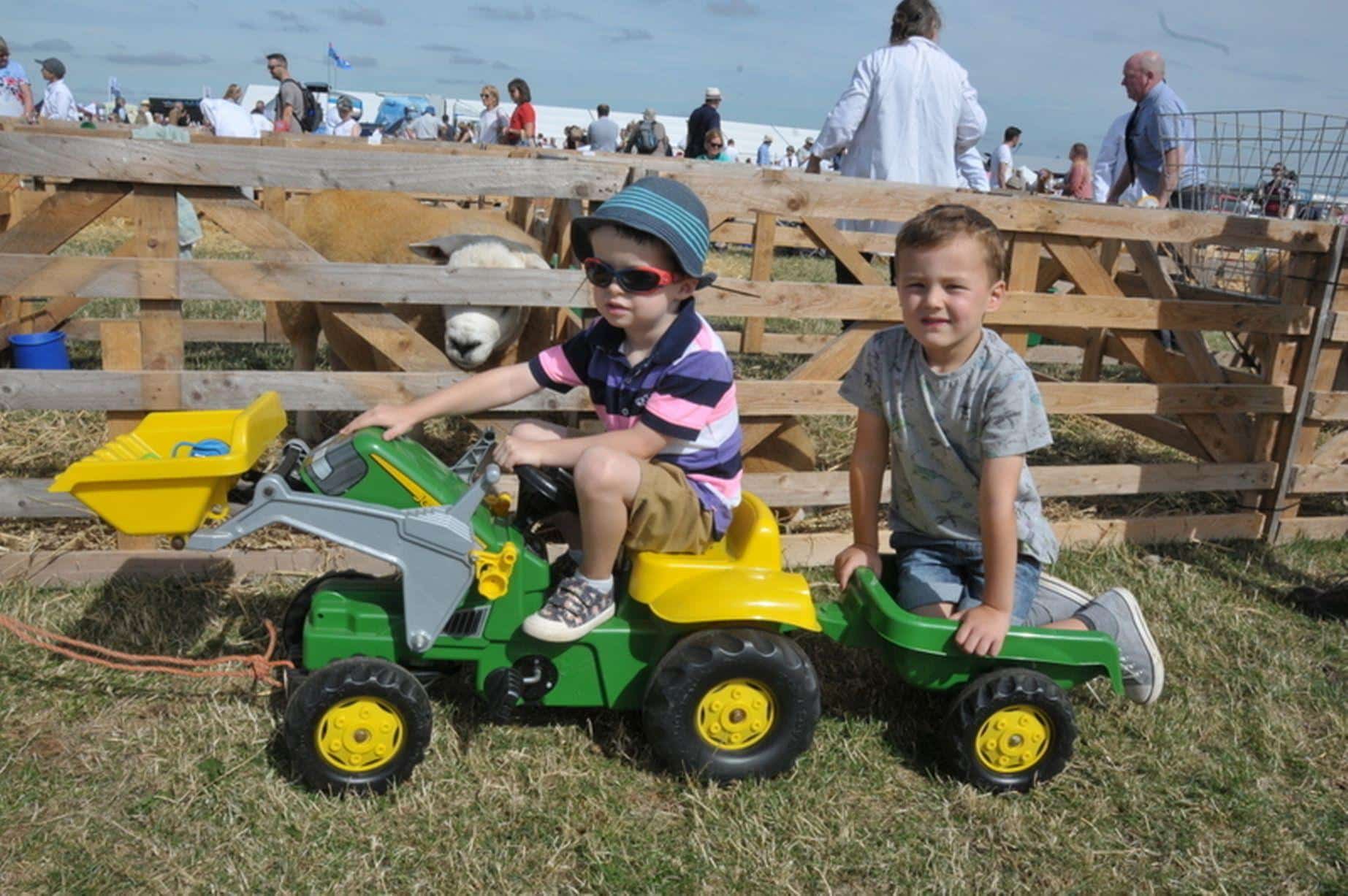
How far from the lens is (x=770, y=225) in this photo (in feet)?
21.5

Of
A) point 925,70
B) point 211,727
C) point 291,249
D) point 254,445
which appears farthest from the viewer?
point 925,70

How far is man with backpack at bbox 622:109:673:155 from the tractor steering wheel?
15869 millimetres

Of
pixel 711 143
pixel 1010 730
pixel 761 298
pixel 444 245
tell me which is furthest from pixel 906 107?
pixel 711 143

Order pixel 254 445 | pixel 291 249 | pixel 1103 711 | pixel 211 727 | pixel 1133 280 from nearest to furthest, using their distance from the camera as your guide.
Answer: pixel 254 445 < pixel 211 727 < pixel 1103 711 < pixel 291 249 < pixel 1133 280

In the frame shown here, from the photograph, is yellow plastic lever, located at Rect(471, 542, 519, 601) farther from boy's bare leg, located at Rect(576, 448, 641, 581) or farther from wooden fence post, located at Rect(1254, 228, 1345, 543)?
wooden fence post, located at Rect(1254, 228, 1345, 543)

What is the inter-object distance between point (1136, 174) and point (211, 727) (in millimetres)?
6330

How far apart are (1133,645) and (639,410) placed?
1698 mm

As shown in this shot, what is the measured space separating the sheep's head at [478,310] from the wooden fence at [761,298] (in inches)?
9.9

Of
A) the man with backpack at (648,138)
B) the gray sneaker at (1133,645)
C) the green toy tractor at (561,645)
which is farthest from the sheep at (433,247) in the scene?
the man with backpack at (648,138)

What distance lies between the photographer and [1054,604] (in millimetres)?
3381

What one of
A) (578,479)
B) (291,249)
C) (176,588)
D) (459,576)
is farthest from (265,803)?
(291,249)

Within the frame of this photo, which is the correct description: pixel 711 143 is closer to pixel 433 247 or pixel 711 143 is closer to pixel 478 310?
pixel 433 247

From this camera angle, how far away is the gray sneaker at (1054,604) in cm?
335

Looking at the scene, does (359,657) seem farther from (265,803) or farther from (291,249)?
(291,249)
